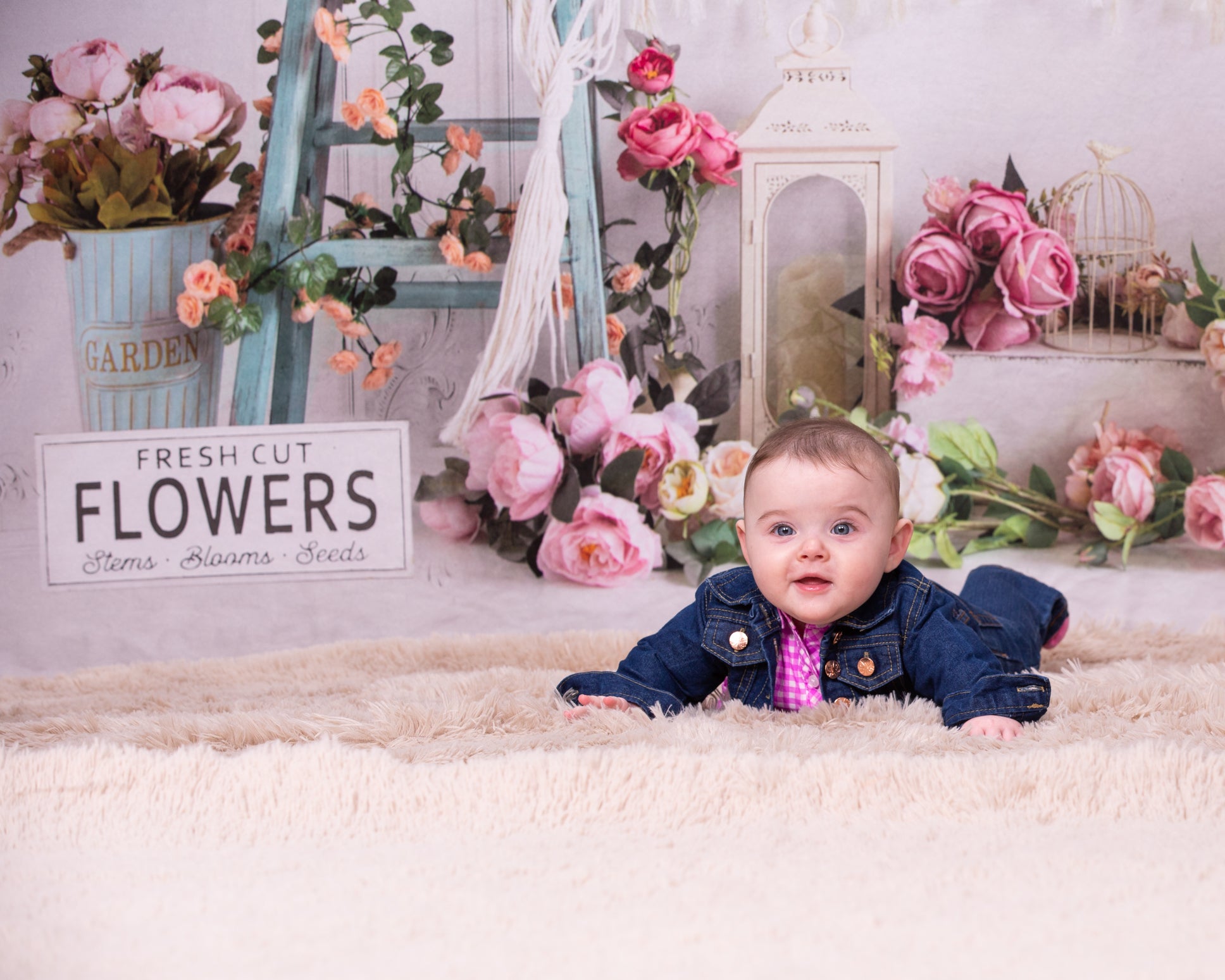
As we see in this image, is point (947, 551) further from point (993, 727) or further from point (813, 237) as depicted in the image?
point (993, 727)

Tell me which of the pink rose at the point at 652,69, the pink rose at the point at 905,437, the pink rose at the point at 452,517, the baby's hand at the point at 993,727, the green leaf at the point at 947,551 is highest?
the pink rose at the point at 652,69

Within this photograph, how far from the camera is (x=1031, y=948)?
64 centimetres

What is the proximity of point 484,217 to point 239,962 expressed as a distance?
1.34 meters

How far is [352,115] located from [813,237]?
2.57 feet

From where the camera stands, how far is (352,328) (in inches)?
70.4

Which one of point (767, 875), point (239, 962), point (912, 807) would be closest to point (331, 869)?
point (239, 962)

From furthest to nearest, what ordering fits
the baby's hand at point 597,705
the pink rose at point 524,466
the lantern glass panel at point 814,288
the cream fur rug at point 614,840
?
the lantern glass panel at point 814,288 < the pink rose at point 524,466 < the baby's hand at point 597,705 < the cream fur rug at point 614,840

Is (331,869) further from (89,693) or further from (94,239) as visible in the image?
(94,239)

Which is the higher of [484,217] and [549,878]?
[484,217]

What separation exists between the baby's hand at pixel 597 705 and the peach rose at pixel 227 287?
3.28 ft

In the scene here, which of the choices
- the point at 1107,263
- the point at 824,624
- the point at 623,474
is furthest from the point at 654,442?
the point at 1107,263

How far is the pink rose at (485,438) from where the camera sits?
1771 mm

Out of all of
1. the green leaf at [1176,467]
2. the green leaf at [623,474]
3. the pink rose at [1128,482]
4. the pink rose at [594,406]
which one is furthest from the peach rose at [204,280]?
the green leaf at [1176,467]

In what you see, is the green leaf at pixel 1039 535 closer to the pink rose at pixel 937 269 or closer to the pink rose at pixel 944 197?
the pink rose at pixel 937 269
